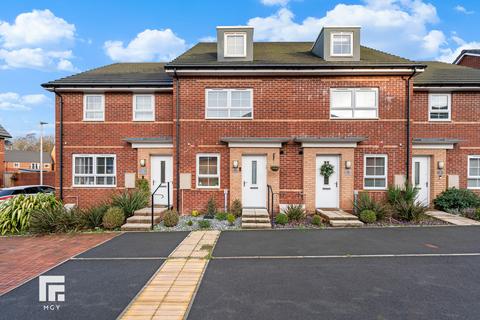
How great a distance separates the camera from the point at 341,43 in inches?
451

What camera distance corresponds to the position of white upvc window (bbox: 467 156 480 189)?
37.8ft

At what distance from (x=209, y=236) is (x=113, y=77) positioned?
937cm

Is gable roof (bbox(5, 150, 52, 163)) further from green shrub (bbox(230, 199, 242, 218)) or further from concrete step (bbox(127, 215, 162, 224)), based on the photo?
green shrub (bbox(230, 199, 242, 218))

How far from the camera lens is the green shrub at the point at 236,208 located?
10062mm

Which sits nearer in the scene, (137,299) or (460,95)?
(137,299)

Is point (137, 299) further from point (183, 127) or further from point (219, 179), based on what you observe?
point (183, 127)

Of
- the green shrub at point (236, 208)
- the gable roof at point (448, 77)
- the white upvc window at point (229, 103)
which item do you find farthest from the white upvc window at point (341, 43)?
the green shrub at point (236, 208)

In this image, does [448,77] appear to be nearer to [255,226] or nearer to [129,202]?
[255,226]

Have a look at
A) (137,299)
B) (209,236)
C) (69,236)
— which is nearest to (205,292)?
(137,299)

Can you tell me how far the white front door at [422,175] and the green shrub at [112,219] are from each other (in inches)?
478

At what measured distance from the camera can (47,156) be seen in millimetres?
55188

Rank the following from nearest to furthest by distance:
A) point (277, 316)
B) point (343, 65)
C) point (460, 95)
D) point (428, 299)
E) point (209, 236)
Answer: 1. point (277, 316)
2. point (428, 299)
3. point (209, 236)
4. point (343, 65)
5. point (460, 95)

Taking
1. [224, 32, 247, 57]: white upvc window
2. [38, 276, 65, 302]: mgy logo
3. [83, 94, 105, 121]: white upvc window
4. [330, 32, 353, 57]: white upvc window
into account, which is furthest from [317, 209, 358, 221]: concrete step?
[83, 94, 105, 121]: white upvc window

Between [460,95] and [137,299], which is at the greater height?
[460,95]
